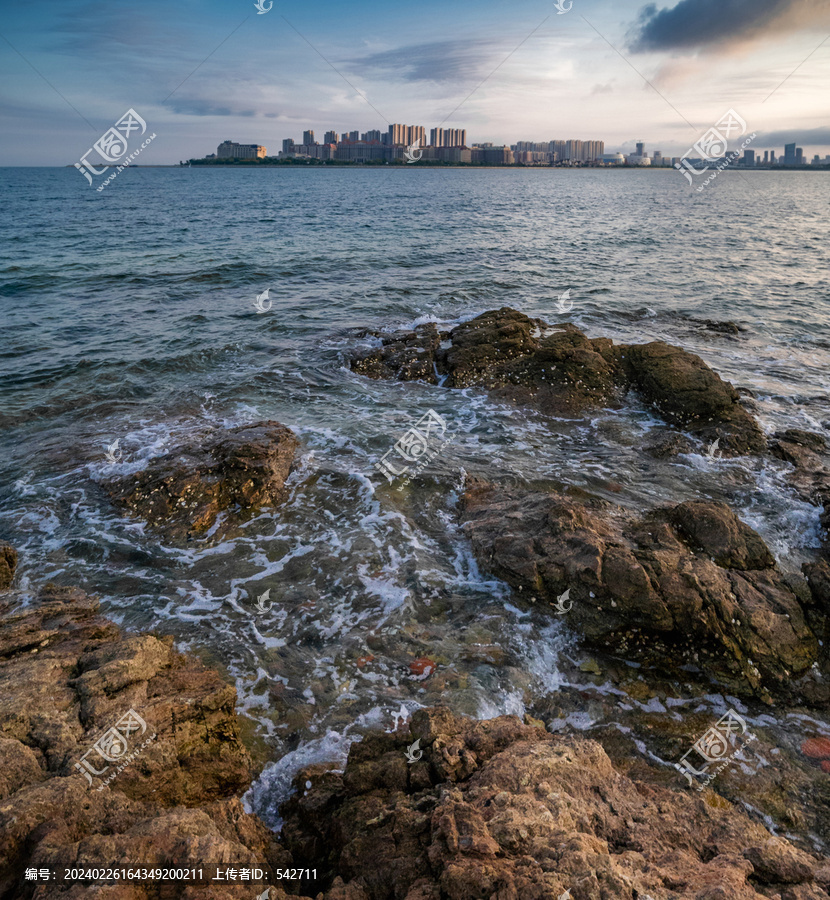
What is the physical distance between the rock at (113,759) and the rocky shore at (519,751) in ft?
0.06

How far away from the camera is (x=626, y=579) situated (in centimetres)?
650

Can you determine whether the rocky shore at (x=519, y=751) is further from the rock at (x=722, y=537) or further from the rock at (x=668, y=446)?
the rock at (x=668, y=446)

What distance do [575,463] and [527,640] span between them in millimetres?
4852

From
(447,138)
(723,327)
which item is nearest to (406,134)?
(447,138)

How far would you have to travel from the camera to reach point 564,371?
44.5 ft

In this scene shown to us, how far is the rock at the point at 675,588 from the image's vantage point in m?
6.11

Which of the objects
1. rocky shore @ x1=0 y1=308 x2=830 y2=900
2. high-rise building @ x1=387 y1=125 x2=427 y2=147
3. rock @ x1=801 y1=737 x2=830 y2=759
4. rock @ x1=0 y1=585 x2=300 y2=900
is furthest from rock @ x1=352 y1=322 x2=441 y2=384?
high-rise building @ x1=387 y1=125 x2=427 y2=147

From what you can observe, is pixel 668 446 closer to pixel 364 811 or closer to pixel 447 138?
pixel 364 811

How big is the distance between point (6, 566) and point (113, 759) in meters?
4.60

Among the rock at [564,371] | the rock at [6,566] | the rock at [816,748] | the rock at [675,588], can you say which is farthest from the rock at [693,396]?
the rock at [6,566]

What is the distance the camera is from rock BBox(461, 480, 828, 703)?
6.11m

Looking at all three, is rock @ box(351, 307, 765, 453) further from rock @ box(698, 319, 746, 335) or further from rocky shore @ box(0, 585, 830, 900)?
rocky shore @ box(0, 585, 830, 900)

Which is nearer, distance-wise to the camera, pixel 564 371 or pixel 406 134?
pixel 564 371

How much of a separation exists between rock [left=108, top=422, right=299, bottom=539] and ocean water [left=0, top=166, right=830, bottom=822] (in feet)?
1.13
